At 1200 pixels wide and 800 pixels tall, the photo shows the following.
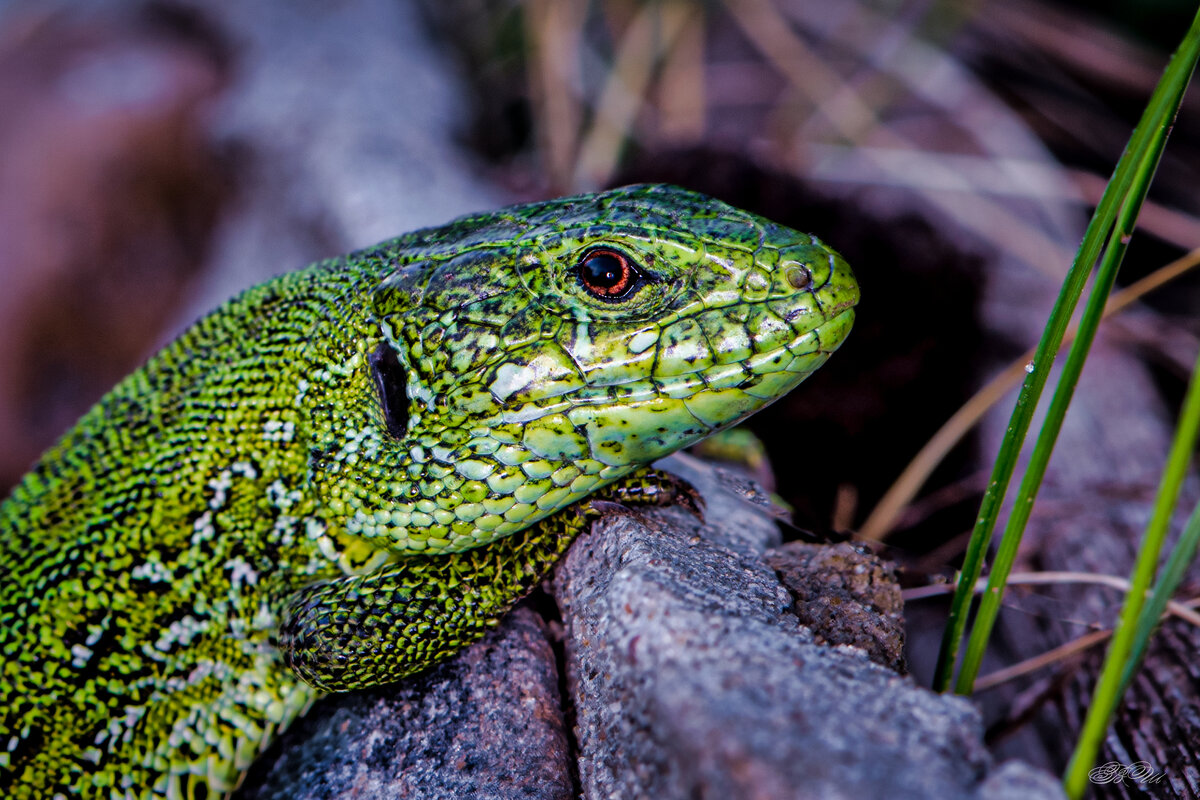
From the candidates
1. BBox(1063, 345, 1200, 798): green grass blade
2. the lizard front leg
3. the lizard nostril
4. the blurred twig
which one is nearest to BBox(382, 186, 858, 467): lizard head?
the lizard nostril

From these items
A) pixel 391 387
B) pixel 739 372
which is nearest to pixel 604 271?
pixel 739 372

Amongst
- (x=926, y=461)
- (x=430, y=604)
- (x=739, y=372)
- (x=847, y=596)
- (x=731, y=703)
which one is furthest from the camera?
(x=926, y=461)

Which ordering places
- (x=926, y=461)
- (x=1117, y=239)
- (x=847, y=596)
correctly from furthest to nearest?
(x=926, y=461), (x=847, y=596), (x=1117, y=239)

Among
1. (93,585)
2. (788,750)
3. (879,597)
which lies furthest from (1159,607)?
(93,585)

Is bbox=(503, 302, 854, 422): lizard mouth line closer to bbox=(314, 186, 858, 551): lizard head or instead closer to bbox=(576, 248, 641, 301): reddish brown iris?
bbox=(314, 186, 858, 551): lizard head

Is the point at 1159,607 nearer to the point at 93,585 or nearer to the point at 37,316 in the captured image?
the point at 93,585

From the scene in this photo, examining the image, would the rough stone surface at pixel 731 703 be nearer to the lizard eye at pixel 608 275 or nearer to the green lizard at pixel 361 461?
the green lizard at pixel 361 461

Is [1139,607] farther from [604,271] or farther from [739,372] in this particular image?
[604,271]
